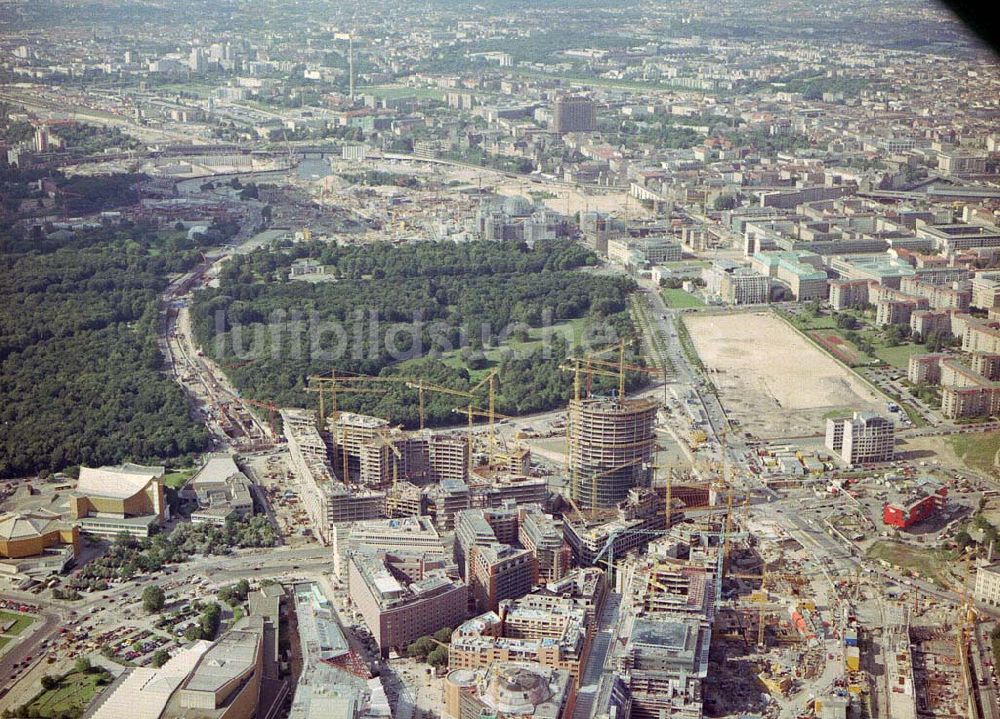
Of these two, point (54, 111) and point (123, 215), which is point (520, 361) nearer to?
point (123, 215)

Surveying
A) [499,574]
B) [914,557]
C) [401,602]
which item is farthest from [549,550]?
[914,557]

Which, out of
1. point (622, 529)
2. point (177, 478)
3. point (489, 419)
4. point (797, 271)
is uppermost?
point (797, 271)

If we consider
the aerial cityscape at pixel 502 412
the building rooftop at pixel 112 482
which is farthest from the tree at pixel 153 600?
the building rooftop at pixel 112 482

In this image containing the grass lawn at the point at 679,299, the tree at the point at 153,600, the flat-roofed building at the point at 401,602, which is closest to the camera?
the flat-roofed building at the point at 401,602

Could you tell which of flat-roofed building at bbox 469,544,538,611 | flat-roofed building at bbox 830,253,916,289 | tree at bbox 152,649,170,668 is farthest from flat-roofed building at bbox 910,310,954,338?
tree at bbox 152,649,170,668

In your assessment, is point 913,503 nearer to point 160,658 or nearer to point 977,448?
point 977,448

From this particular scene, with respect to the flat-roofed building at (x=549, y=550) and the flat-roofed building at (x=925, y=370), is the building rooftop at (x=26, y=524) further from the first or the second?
the flat-roofed building at (x=925, y=370)
